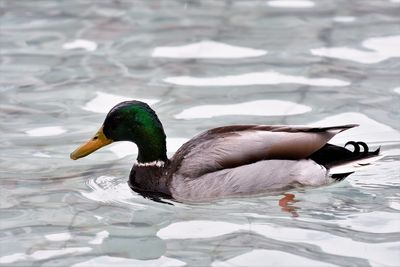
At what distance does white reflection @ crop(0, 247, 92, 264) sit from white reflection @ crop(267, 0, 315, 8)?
6.67 m

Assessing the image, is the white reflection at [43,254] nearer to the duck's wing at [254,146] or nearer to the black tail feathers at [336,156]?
the duck's wing at [254,146]

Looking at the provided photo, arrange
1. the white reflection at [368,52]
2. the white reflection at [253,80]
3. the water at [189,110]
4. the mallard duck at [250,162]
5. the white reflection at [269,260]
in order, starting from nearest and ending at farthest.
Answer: the white reflection at [269,260], the water at [189,110], the mallard duck at [250,162], the white reflection at [253,80], the white reflection at [368,52]

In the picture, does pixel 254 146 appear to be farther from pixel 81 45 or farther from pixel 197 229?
pixel 81 45

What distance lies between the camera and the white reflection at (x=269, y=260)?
639 centimetres

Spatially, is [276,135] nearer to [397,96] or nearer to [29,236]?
[29,236]

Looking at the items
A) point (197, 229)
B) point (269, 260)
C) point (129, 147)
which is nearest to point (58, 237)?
point (197, 229)

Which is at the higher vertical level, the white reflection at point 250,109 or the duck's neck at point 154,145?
the duck's neck at point 154,145

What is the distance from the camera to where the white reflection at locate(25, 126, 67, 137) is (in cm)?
915

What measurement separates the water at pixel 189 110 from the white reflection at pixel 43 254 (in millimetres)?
10

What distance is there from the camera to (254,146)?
7445 millimetres

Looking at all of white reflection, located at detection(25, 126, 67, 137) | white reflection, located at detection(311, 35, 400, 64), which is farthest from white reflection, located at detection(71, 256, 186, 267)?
white reflection, located at detection(311, 35, 400, 64)

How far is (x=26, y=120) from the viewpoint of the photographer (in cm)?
954

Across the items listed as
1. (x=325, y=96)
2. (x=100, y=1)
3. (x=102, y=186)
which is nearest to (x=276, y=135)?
(x=102, y=186)

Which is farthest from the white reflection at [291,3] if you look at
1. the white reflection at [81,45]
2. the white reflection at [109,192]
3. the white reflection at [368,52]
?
the white reflection at [109,192]
